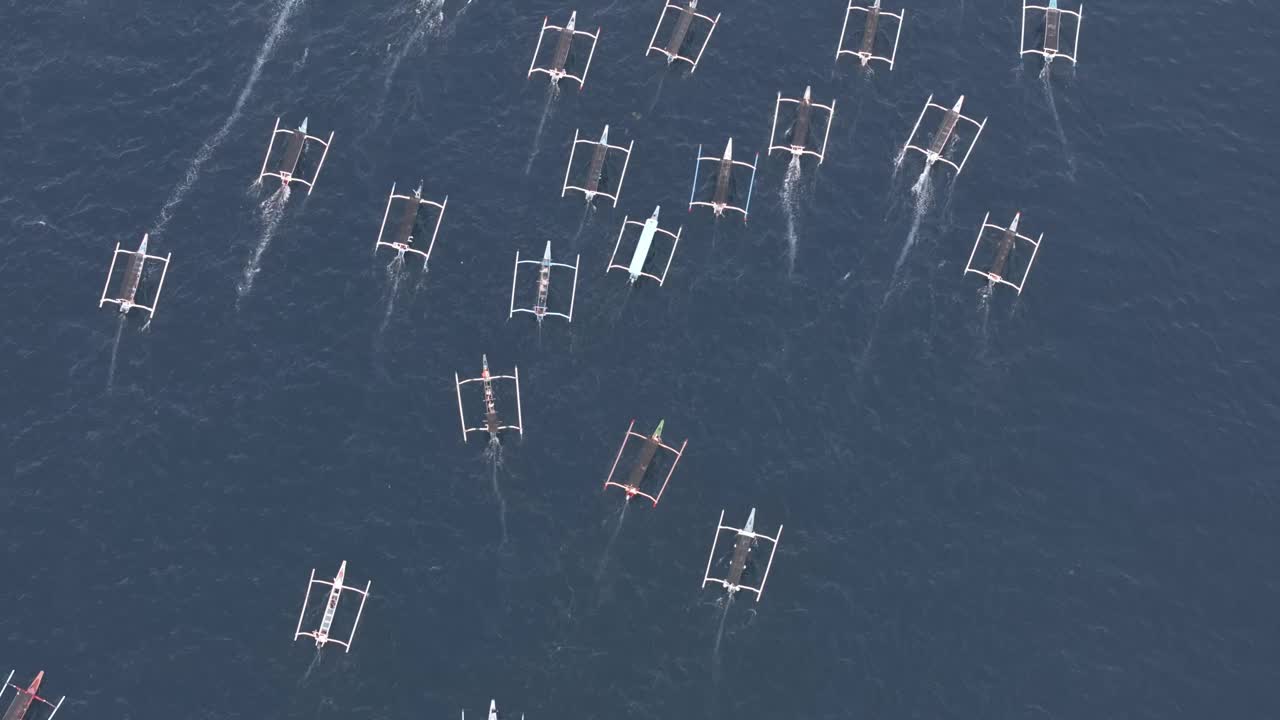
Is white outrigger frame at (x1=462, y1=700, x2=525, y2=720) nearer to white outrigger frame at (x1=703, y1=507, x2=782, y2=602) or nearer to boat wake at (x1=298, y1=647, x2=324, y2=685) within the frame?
boat wake at (x1=298, y1=647, x2=324, y2=685)

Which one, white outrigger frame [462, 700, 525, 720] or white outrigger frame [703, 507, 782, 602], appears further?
white outrigger frame [703, 507, 782, 602]

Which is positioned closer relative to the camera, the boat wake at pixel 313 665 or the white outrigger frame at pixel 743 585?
the boat wake at pixel 313 665

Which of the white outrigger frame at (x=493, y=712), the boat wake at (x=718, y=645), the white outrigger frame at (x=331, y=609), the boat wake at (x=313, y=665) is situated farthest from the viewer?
→ the boat wake at (x=718, y=645)

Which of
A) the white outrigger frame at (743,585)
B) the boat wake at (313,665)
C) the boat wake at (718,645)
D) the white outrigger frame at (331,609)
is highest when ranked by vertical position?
the white outrigger frame at (743,585)

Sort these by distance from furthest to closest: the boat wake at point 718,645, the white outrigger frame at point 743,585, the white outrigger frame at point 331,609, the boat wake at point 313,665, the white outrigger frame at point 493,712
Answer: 1. the white outrigger frame at point 743,585
2. the boat wake at point 718,645
3. the white outrigger frame at point 331,609
4. the boat wake at point 313,665
5. the white outrigger frame at point 493,712

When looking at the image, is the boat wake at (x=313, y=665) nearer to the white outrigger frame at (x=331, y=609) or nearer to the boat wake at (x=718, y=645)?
the white outrigger frame at (x=331, y=609)

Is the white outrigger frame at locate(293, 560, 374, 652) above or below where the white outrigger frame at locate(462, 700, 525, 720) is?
above

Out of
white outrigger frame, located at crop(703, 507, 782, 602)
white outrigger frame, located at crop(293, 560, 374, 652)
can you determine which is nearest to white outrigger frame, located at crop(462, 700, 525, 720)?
white outrigger frame, located at crop(293, 560, 374, 652)

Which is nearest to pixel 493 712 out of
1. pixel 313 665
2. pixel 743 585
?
pixel 313 665

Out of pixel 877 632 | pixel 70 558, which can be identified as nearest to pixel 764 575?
pixel 877 632

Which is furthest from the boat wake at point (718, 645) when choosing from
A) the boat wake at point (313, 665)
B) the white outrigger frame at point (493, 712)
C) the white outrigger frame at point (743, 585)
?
the boat wake at point (313, 665)
